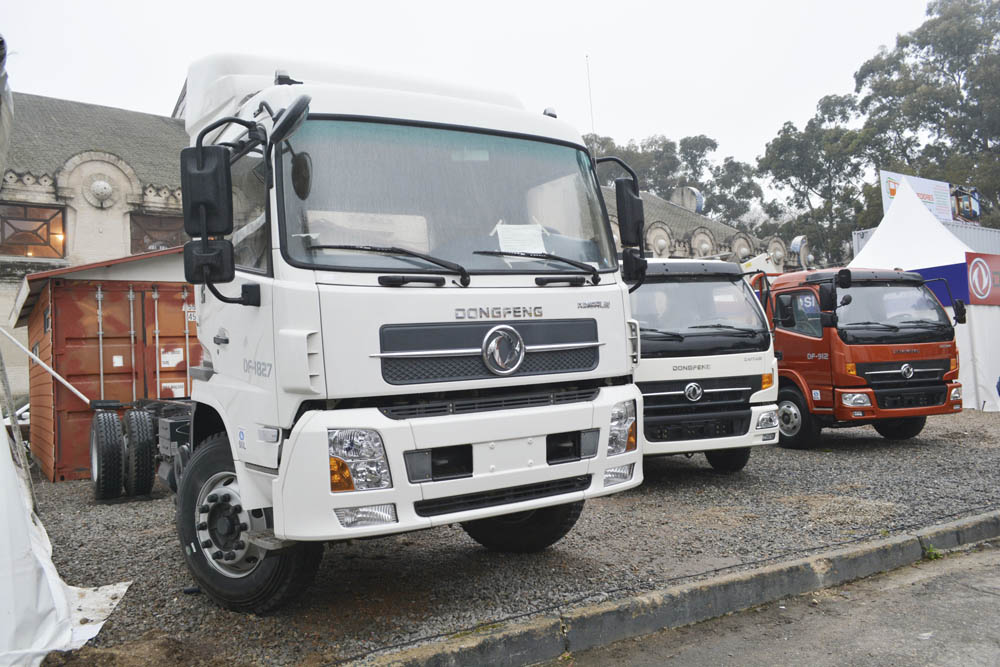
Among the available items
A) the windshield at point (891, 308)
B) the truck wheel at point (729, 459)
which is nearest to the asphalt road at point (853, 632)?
the truck wheel at point (729, 459)

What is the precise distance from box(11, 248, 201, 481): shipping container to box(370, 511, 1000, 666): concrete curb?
630cm

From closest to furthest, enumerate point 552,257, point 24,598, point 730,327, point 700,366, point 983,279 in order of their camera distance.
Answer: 1. point 24,598
2. point 552,257
3. point 700,366
4. point 730,327
5. point 983,279

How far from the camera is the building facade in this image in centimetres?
2484

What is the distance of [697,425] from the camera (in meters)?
7.45

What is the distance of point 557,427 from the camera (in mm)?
4098

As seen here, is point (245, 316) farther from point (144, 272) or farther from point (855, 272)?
point (855, 272)

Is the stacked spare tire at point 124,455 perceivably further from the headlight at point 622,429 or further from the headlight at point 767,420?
the headlight at point 767,420

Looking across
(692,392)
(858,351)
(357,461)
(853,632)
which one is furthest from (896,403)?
(357,461)

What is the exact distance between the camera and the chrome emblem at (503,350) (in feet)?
12.9

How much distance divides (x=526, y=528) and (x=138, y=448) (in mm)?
4710

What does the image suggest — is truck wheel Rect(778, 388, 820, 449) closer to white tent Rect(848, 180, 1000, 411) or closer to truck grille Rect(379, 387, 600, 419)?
white tent Rect(848, 180, 1000, 411)

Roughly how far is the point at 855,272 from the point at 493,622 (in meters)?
7.85

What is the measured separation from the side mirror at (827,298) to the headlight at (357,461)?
7.48 metres

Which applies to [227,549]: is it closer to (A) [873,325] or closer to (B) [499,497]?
(B) [499,497]
